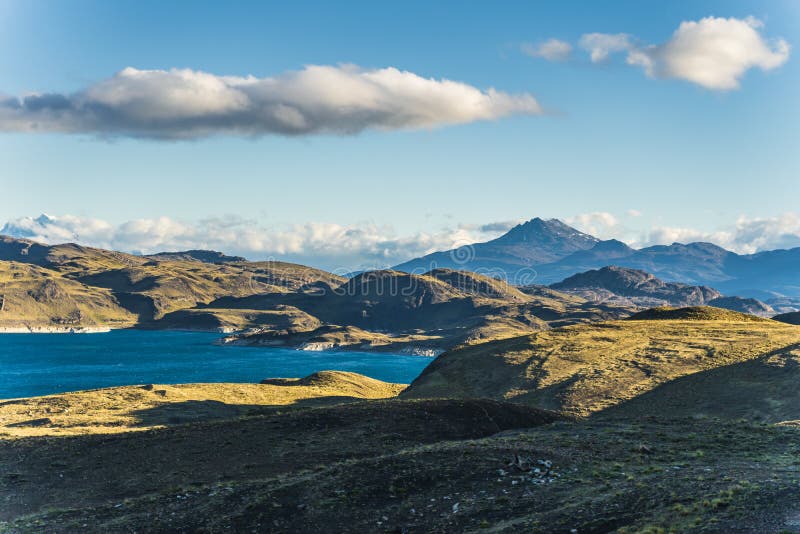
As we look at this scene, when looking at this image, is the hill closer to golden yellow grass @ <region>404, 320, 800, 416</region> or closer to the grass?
the grass

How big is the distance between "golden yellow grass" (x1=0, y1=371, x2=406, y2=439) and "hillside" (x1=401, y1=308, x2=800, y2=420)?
1675 cm

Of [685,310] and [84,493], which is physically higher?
[685,310]

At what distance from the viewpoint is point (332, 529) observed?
3023cm

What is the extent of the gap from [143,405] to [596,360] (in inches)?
2199

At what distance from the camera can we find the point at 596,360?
91625 mm

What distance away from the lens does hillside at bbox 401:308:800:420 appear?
78375 millimetres

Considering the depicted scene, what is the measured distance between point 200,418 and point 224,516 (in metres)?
43.5

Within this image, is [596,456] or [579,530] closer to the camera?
[579,530]

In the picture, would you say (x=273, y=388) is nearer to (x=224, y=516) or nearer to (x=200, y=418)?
(x=200, y=418)

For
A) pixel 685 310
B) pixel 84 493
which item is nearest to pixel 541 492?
pixel 84 493

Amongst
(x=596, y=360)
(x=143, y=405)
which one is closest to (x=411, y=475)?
(x=143, y=405)

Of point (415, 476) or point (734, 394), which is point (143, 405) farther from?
point (734, 394)

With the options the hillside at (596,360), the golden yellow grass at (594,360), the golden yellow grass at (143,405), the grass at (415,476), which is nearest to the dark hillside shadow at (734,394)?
the hillside at (596,360)

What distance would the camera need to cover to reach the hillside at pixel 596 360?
78375mm
